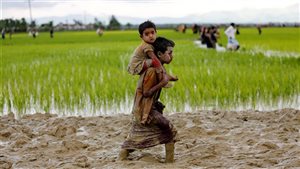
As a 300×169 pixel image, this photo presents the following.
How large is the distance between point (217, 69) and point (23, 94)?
4214 mm

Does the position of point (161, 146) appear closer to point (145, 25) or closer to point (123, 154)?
point (123, 154)

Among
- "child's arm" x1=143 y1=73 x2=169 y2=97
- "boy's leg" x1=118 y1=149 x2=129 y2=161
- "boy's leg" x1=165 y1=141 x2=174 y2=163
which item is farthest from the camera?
"boy's leg" x1=118 y1=149 x2=129 y2=161

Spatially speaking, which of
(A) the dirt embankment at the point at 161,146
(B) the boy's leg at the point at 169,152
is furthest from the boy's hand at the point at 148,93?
(A) the dirt embankment at the point at 161,146

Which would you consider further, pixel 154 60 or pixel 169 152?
pixel 169 152

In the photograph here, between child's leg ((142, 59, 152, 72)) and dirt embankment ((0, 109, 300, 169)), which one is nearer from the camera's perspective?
child's leg ((142, 59, 152, 72))

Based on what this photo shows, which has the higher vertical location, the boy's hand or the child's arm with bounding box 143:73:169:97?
the child's arm with bounding box 143:73:169:97

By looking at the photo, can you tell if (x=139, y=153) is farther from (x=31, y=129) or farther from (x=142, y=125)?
(x=31, y=129)

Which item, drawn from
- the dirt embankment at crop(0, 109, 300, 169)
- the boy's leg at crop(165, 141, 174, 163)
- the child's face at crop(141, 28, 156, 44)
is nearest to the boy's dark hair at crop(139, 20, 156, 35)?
the child's face at crop(141, 28, 156, 44)

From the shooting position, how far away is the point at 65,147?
5223 millimetres

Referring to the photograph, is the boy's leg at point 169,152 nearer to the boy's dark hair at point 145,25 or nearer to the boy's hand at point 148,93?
the boy's hand at point 148,93

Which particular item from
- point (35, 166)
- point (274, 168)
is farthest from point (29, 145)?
point (274, 168)

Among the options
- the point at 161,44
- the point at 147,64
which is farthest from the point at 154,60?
the point at 161,44

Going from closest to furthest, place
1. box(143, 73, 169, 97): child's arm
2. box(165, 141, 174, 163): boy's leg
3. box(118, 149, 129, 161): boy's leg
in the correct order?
box(143, 73, 169, 97): child's arm, box(165, 141, 174, 163): boy's leg, box(118, 149, 129, 161): boy's leg

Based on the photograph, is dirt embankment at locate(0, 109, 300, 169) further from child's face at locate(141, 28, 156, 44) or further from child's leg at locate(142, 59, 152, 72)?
child's face at locate(141, 28, 156, 44)
